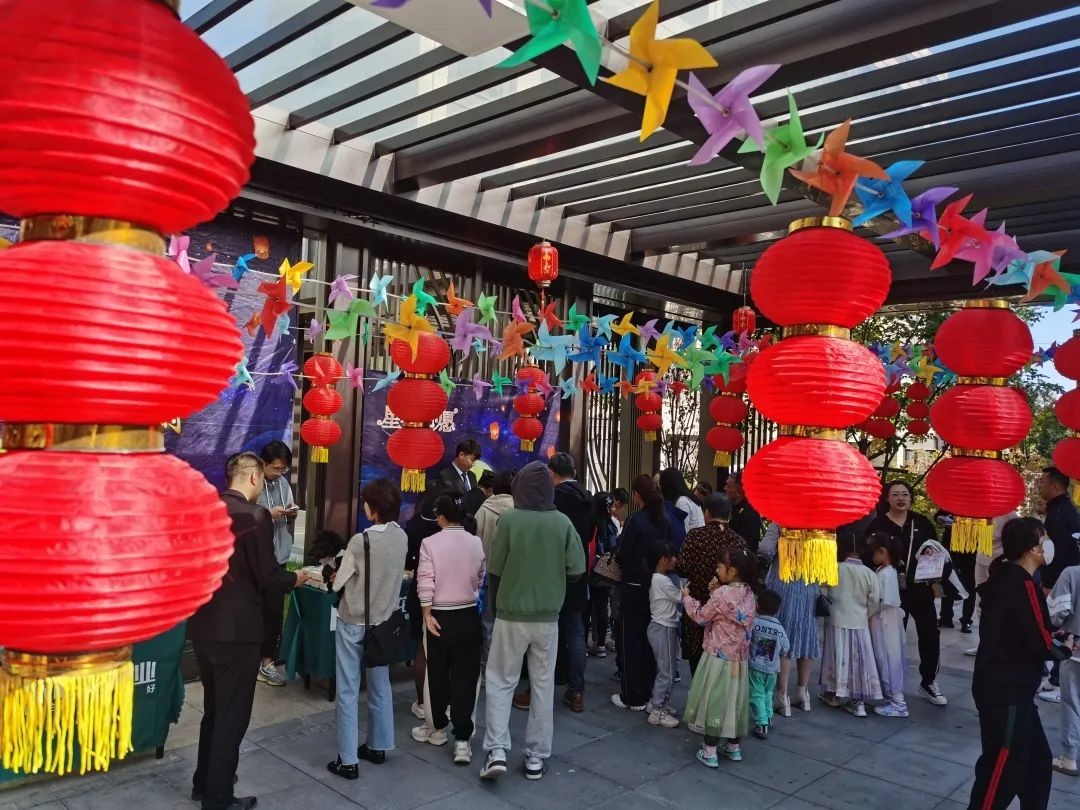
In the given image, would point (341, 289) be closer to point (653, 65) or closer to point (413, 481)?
point (413, 481)

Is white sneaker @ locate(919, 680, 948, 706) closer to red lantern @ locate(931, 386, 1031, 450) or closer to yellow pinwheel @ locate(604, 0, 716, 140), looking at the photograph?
red lantern @ locate(931, 386, 1031, 450)

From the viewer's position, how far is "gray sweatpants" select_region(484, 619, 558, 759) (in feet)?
15.8

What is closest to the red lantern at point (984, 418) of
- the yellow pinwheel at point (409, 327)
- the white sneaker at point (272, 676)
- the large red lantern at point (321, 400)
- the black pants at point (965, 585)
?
the yellow pinwheel at point (409, 327)

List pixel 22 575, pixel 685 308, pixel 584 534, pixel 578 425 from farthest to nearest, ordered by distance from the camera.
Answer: pixel 685 308
pixel 578 425
pixel 584 534
pixel 22 575

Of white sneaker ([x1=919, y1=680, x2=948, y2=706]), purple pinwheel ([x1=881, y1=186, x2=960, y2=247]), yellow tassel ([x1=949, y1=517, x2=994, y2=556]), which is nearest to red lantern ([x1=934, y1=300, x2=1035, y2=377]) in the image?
purple pinwheel ([x1=881, y1=186, x2=960, y2=247])

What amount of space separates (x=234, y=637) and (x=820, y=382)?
127 inches

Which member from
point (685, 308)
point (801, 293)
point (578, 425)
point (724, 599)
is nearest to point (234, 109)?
point (801, 293)

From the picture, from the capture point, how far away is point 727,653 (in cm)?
521

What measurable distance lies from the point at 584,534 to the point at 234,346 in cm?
511

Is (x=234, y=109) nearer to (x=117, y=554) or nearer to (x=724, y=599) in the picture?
(x=117, y=554)

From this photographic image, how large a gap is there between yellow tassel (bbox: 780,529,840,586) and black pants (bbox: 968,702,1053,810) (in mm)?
2140

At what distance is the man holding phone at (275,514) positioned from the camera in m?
6.14

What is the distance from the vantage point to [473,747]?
522cm

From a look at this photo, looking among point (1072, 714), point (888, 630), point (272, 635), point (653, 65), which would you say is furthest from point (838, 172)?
point (272, 635)
